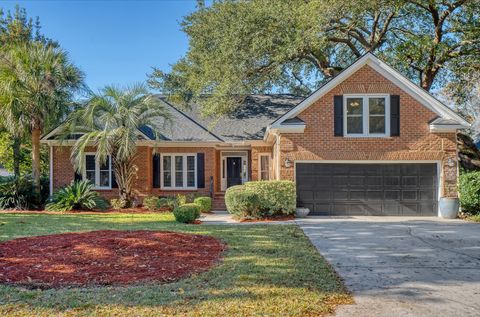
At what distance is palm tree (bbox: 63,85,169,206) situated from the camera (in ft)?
53.6

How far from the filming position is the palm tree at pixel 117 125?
16328mm

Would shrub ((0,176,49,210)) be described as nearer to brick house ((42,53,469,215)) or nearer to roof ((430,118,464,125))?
brick house ((42,53,469,215))

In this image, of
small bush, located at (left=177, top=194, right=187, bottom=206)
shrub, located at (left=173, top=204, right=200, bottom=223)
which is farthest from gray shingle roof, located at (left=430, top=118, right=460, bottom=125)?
small bush, located at (left=177, top=194, right=187, bottom=206)

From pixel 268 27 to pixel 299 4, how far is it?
2.10m

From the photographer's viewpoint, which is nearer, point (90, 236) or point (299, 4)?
point (90, 236)

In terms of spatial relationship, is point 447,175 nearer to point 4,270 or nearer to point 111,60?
point 4,270

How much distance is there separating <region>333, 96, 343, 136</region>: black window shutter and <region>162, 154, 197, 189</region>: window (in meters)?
7.32

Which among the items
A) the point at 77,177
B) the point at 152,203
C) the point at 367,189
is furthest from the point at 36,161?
the point at 367,189

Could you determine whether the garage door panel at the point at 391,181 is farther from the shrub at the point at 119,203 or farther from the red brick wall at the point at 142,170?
the shrub at the point at 119,203

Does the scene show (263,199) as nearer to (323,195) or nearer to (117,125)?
(323,195)

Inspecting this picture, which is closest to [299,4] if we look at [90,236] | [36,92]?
[36,92]

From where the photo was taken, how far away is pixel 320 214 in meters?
15.3

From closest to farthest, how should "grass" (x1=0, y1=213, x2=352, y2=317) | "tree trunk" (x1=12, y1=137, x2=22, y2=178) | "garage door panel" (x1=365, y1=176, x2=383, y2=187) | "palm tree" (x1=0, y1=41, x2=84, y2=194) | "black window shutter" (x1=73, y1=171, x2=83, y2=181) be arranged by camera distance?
"grass" (x1=0, y1=213, x2=352, y2=317), "garage door panel" (x1=365, y1=176, x2=383, y2=187), "palm tree" (x1=0, y1=41, x2=84, y2=194), "black window shutter" (x1=73, y1=171, x2=83, y2=181), "tree trunk" (x1=12, y1=137, x2=22, y2=178)

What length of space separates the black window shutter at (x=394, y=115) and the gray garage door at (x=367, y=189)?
1.35 metres
